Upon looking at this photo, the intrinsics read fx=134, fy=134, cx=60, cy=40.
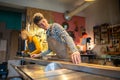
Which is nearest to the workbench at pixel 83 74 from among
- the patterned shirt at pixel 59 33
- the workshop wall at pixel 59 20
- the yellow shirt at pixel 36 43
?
the patterned shirt at pixel 59 33

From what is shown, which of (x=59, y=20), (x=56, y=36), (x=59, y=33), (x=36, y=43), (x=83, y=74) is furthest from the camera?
(x=59, y=20)

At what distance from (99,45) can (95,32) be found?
57 cm

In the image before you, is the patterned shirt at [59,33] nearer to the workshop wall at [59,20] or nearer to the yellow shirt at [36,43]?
the yellow shirt at [36,43]

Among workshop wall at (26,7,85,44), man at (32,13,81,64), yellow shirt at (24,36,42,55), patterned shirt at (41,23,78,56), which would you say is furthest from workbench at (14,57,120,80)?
workshop wall at (26,7,85,44)

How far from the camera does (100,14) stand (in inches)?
215

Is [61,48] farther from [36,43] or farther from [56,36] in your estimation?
[36,43]

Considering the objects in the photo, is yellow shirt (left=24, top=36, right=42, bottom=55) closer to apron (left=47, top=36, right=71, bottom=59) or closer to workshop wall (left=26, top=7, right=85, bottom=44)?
apron (left=47, top=36, right=71, bottom=59)

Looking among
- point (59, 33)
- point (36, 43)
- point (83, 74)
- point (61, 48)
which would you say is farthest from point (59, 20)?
point (83, 74)

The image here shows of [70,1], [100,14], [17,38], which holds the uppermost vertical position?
[70,1]

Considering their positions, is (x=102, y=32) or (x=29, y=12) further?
(x=102, y=32)

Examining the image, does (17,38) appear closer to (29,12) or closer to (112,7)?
(29,12)

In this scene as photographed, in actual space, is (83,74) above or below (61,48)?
below

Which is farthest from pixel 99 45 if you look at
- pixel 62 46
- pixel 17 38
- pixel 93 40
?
pixel 62 46

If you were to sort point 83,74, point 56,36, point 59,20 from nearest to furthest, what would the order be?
point 83,74
point 56,36
point 59,20
